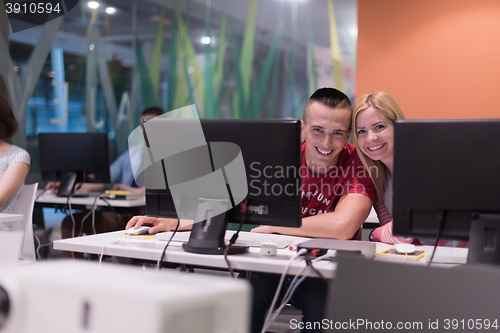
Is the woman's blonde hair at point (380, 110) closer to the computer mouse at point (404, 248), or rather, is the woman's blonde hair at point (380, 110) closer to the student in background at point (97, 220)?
the computer mouse at point (404, 248)

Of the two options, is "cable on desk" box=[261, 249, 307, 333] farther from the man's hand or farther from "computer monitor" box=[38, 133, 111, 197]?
"computer monitor" box=[38, 133, 111, 197]

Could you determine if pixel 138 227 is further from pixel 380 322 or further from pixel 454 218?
pixel 380 322

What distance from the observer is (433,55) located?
151 inches

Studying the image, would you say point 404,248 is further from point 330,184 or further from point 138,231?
point 138,231

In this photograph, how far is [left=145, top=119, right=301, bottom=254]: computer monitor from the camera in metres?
1.73

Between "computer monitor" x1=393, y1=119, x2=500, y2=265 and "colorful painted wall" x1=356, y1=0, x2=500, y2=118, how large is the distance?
7.67 feet

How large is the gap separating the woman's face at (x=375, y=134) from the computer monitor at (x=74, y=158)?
2.49 m

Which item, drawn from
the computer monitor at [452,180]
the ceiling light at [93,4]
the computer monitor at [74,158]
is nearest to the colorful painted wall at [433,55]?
Answer: the computer monitor at [74,158]

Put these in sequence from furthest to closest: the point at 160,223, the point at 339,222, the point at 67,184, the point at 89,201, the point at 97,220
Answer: the point at 97,220
the point at 67,184
the point at 89,201
the point at 160,223
the point at 339,222

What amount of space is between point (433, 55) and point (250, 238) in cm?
243

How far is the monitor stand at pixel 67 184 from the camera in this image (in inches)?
166

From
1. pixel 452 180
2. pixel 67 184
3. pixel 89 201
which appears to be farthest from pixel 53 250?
pixel 452 180

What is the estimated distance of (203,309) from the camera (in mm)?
683

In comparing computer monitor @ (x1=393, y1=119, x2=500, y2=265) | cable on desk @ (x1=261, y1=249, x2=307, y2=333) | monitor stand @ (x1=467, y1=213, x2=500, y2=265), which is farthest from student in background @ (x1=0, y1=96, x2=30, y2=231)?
monitor stand @ (x1=467, y1=213, x2=500, y2=265)
